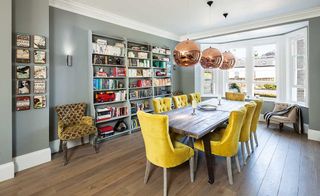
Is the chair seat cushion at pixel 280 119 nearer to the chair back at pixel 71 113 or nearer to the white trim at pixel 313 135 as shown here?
the white trim at pixel 313 135

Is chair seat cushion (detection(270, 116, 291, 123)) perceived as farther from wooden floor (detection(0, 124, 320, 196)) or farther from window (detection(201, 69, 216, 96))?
window (detection(201, 69, 216, 96))

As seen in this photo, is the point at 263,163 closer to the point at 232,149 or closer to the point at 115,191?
the point at 232,149

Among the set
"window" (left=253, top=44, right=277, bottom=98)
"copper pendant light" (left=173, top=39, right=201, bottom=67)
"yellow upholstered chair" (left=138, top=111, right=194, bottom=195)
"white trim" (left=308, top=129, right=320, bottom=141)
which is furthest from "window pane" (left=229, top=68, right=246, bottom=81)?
"yellow upholstered chair" (left=138, top=111, right=194, bottom=195)

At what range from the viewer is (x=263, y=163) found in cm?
281

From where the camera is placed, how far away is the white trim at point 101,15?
330 centimetres

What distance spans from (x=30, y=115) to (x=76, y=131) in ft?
2.38

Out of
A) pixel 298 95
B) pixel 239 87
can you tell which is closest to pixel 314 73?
pixel 298 95

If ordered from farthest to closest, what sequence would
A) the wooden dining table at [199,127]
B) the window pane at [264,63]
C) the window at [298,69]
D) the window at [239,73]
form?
the window at [239,73] → the window pane at [264,63] → the window at [298,69] → the wooden dining table at [199,127]

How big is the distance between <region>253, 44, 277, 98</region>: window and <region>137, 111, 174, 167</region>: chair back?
5022 millimetres

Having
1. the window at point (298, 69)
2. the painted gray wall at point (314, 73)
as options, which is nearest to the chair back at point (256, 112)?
the painted gray wall at point (314, 73)

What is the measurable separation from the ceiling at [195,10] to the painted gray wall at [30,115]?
772 mm

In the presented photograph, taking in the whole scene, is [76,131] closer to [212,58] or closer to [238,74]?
[212,58]

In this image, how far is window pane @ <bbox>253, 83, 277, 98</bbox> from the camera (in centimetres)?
554

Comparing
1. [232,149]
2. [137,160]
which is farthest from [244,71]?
[137,160]
